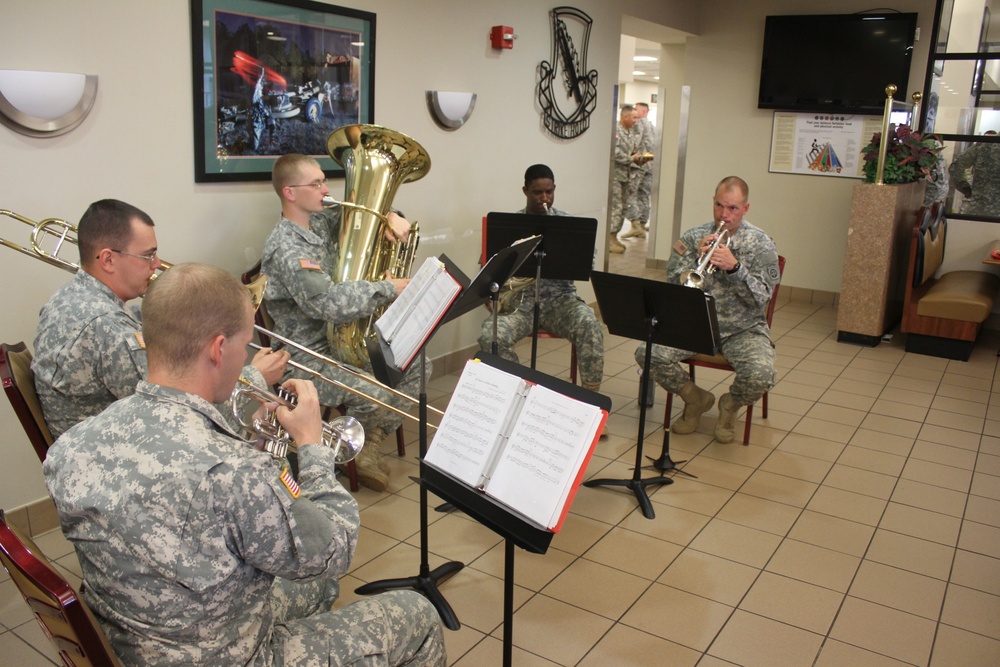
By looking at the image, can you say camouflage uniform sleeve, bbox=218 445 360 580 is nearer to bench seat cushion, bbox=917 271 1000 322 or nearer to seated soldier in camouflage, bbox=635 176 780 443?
seated soldier in camouflage, bbox=635 176 780 443

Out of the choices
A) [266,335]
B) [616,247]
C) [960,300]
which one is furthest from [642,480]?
[616,247]

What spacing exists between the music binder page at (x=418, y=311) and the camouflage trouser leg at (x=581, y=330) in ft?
6.89

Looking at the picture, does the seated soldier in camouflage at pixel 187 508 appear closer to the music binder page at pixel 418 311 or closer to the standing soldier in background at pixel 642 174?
the music binder page at pixel 418 311

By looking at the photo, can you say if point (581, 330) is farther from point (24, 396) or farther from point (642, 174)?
point (642, 174)

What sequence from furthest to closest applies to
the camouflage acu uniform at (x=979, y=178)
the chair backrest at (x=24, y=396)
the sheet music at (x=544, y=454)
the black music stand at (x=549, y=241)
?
the camouflage acu uniform at (x=979, y=178)
the black music stand at (x=549, y=241)
the chair backrest at (x=24, y=396)
the sheet music at (x=544, y=454)

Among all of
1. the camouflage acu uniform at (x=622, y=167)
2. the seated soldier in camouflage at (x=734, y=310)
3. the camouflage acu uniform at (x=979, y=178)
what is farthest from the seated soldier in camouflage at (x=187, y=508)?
the camouflage acu uniform at (x=622, y=167)

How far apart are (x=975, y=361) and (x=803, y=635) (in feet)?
13.0

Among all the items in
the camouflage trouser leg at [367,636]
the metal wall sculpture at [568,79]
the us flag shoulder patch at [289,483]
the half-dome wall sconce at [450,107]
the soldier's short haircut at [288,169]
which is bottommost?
the camouflage trouser leg at [367,636]

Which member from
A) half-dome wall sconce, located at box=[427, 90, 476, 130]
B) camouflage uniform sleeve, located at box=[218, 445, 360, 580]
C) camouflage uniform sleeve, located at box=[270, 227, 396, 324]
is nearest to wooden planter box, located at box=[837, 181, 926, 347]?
half-dome wall sconce, located at box=[427, 90, 476, 130]

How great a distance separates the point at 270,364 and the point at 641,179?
8281mm

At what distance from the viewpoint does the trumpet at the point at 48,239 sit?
2.72 m

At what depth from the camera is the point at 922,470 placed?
13.2 feet

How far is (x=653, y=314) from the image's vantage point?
3406mm

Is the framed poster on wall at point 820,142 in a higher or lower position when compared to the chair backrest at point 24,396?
Result: higher
